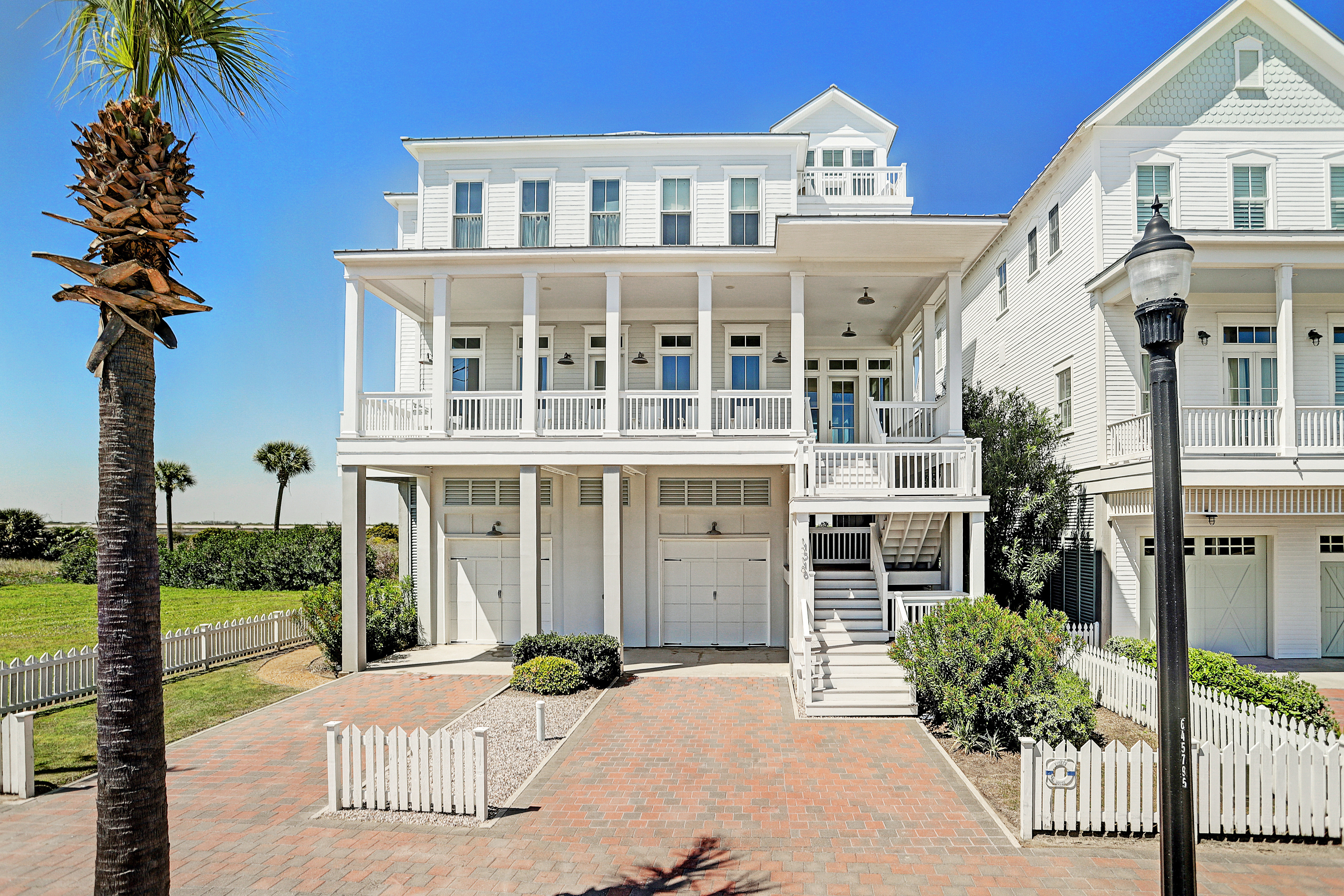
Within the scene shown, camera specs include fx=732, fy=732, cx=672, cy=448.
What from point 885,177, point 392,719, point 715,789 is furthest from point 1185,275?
point 885,177

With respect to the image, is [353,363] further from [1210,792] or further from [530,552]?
[1210,792]

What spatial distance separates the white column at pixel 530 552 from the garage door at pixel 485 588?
3.70 m

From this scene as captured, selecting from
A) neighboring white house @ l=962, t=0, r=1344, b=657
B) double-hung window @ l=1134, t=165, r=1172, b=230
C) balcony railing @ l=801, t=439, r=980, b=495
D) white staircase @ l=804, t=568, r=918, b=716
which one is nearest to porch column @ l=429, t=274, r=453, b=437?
balcony railing @ l=801, t=439, r=980, b=495

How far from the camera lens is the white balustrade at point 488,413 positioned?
1493 centimetres

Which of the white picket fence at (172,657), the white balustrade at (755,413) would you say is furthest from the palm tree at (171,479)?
the white balustrade at (755,413)

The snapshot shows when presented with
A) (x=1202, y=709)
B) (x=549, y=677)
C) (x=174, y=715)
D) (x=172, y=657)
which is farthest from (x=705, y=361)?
(x=172, y=657)

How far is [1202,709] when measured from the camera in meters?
9.37

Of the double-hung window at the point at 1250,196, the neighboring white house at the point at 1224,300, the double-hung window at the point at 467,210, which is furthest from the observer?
the double-hung window at the point at 467,210

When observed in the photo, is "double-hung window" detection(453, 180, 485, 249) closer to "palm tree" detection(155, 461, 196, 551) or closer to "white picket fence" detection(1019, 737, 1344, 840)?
"white picket fence" detection(1019, 737, 1344, 840)

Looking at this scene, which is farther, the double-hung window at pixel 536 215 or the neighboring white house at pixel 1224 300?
the double-hung window at pixel 536 215

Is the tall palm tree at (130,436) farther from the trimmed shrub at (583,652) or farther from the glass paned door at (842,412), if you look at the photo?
the glass paned door at (842,412)

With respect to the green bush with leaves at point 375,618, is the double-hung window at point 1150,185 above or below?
above

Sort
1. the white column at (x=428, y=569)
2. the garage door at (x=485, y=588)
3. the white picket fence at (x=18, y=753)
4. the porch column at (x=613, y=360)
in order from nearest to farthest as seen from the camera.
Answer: the white picket fence at (x=18, y=753) < the porch column at (x=613, y=360) < the white column at (x=428, y=569) < the garage door at (x=485, y=588)

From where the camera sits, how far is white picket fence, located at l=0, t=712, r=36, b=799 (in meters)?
8.41
